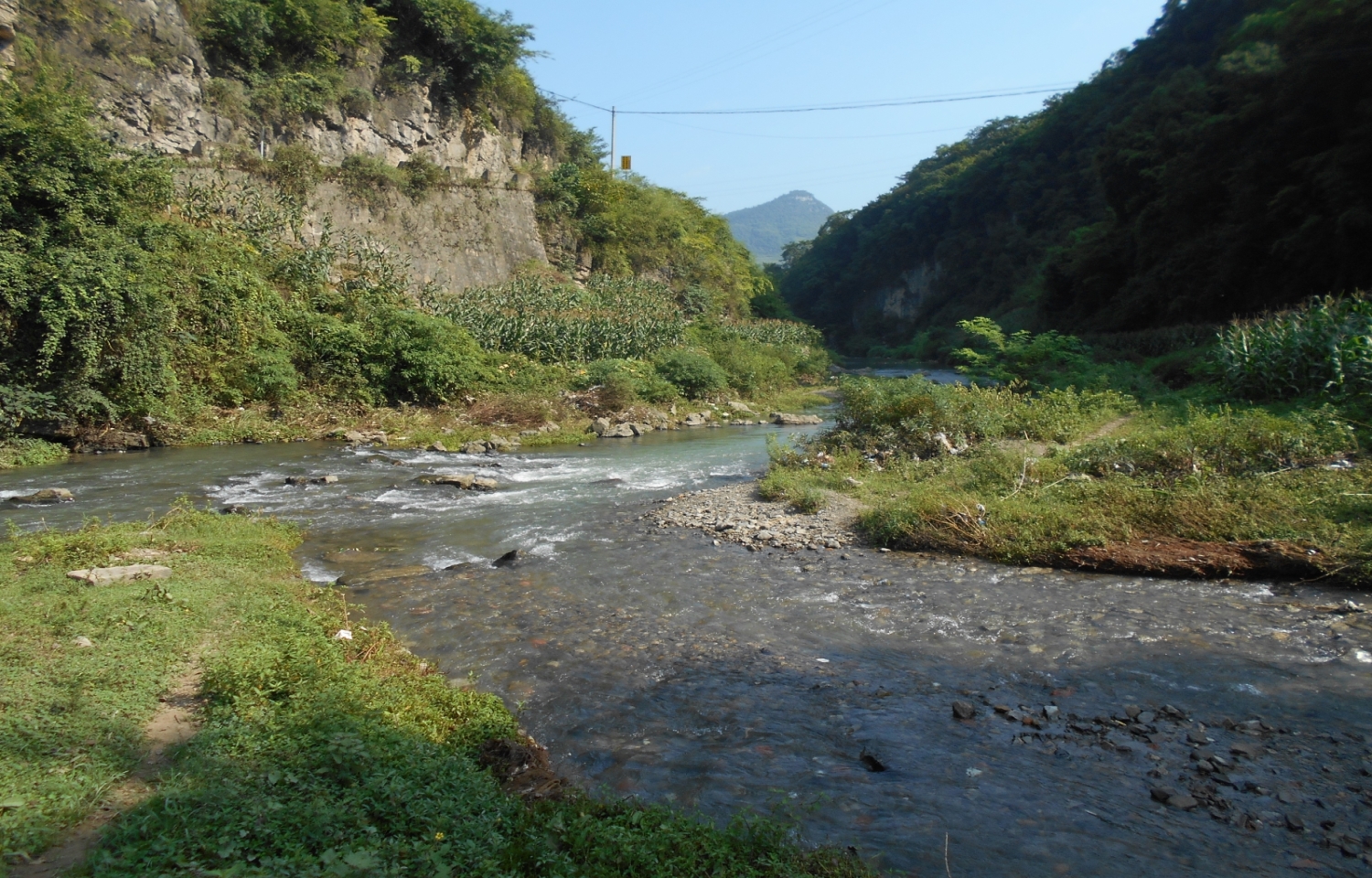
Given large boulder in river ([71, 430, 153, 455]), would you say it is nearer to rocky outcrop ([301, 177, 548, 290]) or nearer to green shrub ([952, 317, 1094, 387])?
rocky outcrop ([301, 177, 548, 290])

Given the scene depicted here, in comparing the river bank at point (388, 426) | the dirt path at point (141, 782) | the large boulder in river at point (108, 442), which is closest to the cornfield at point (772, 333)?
the river bank at point (388, 426)

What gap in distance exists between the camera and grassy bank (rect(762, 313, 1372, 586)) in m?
8.41

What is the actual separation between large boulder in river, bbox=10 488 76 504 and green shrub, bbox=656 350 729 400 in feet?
57.2

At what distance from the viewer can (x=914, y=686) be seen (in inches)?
242

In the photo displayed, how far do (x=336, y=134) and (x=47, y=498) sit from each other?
22.4 metres

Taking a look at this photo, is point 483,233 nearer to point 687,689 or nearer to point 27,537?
point 27,537

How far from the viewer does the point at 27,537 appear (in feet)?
27.4

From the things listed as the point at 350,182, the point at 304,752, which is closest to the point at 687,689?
the point at 304,752

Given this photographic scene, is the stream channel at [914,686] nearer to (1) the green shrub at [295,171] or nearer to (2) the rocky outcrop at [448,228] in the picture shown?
(1) the green shrub at [295,171]

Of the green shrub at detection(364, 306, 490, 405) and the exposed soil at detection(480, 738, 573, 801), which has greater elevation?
the green shrub at detection(364, 306, 490, 405)

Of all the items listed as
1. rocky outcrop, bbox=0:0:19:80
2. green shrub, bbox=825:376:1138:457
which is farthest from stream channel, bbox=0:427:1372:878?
rocky outcrop, bbox=0:0:19:80

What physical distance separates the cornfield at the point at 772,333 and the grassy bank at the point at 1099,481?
74.2 ft

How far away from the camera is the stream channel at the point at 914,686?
4.31 metres

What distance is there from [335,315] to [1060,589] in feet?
66.9
